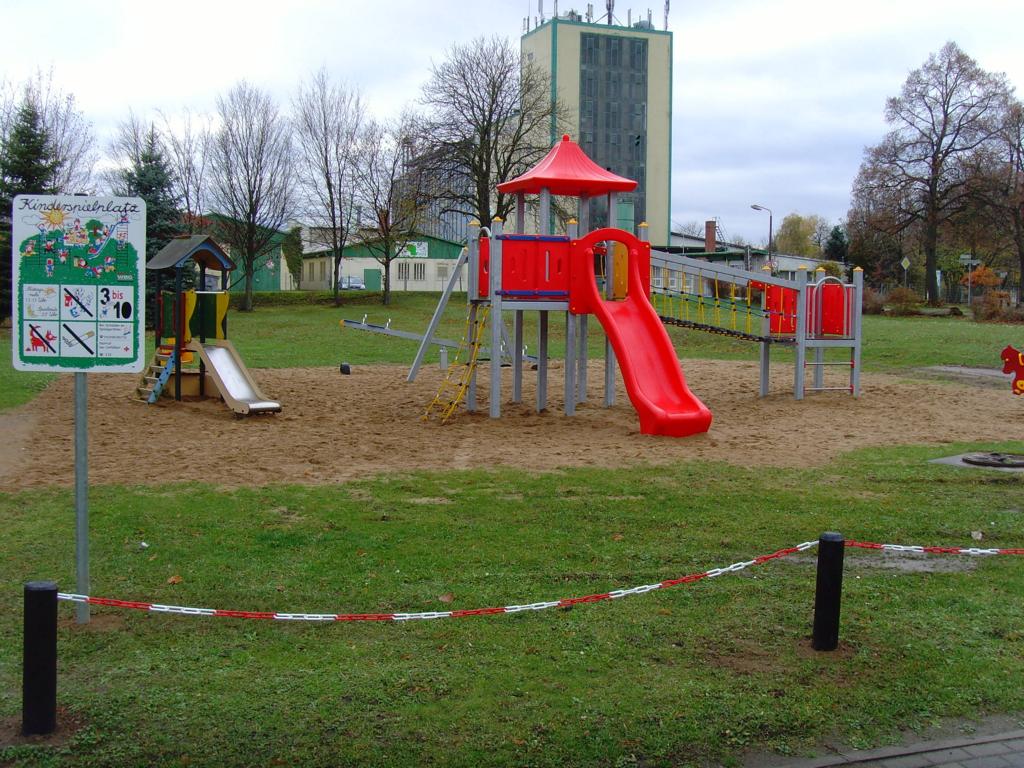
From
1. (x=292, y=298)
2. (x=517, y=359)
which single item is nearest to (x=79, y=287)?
(x=517, y=359)

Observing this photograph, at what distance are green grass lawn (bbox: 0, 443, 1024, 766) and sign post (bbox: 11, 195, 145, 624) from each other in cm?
138

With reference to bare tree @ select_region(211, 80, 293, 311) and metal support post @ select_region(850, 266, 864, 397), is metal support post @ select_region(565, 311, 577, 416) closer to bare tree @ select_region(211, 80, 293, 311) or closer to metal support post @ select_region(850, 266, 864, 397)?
metal support post @ select_region(850, 266, 864, 397)

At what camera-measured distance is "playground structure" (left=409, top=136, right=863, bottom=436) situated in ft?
49.9

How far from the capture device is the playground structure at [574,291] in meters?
15.2

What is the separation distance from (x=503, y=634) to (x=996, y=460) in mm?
8404

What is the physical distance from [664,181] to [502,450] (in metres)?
78.1

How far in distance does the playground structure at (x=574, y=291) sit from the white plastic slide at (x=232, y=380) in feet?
9.68

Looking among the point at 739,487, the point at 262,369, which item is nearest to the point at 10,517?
the point at 739,487

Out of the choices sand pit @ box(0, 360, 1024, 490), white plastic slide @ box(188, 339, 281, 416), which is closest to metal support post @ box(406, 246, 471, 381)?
sand pit @ box(0, 360, 1024, 490)

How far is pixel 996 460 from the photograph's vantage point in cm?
1196

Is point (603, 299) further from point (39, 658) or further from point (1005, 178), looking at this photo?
point (1005, 178)

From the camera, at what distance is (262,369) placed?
82.5 ft

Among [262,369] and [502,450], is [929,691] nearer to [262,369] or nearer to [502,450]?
[502,450]

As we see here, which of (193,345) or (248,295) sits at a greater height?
(248,295)
